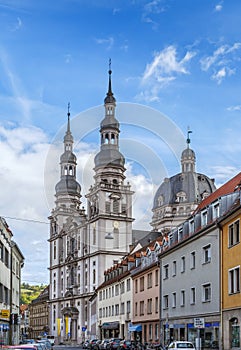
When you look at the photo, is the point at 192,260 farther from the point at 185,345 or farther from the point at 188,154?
the point at 188,154

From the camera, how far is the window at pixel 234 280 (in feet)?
117

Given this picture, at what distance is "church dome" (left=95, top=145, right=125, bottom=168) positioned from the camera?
127m

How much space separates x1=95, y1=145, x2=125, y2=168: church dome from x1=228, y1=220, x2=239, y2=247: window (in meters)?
89.1

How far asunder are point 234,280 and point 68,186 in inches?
4474

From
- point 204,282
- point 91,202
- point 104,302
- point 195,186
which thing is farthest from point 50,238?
point 204,282

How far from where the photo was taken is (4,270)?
52.8m

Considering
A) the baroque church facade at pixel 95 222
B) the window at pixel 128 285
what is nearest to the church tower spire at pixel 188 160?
the baroque church facade at pixel 95 222

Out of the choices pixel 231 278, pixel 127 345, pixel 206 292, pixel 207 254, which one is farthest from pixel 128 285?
pixel 231 278

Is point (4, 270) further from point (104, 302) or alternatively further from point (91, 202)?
point (91, 202)

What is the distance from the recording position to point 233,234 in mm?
36812

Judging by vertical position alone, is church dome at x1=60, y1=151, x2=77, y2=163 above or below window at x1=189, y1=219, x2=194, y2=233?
above

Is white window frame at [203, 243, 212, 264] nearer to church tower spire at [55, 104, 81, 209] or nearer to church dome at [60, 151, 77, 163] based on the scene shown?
church tower spire at [55, 104, 81, 209]

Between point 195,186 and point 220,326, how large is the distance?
352 ft

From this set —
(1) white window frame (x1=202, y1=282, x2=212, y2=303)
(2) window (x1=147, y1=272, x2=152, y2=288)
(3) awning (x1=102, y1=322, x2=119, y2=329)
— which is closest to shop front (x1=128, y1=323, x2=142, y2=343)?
(2) window (x1=147, y1=272, x2=152, y2=288)
